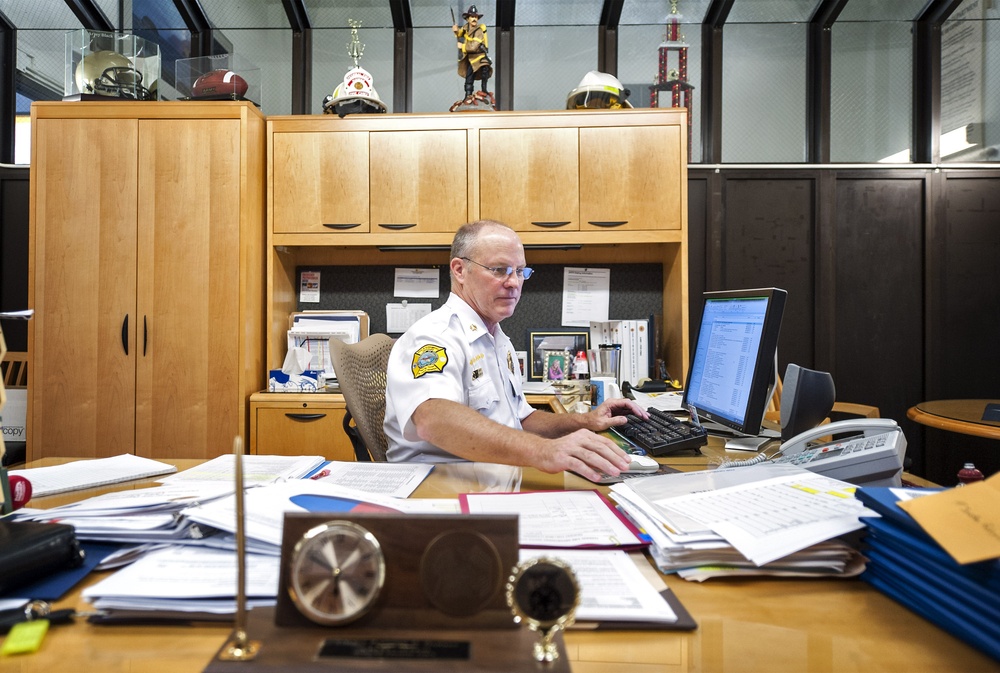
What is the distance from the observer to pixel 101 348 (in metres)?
Answer: 2.68

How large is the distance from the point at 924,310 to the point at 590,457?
10.0 ft

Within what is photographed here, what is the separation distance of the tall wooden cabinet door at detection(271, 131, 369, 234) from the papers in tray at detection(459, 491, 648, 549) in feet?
7.00

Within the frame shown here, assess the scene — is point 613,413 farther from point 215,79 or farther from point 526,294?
point 215,79

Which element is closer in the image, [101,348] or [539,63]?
[101,348]

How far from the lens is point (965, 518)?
532 mm

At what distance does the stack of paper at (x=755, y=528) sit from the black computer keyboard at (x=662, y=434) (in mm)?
404

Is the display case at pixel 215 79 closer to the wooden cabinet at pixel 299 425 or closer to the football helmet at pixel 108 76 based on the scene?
the football helmet at pixel 108 76

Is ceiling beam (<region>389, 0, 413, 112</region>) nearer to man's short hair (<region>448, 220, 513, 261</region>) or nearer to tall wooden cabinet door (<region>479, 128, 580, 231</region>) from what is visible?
Answer: tall wooden cabinet door (<region>479, 128, 580, 231</region>)

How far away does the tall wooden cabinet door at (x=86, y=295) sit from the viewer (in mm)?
2672

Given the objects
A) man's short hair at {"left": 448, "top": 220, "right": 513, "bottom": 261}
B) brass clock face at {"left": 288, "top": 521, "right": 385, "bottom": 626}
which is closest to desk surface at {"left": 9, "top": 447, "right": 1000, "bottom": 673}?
brass clock face at {"left": 288, "top": 521, "right": 385, "bottom": 626}

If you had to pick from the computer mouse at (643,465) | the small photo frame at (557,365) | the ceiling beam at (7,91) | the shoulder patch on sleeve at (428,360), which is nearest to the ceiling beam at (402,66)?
the small photo frame at (557,365)

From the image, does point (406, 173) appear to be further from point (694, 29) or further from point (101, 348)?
point (694, 29)

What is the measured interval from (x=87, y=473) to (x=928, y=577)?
1279 mm

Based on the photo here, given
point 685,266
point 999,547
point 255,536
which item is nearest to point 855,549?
point 999,547
